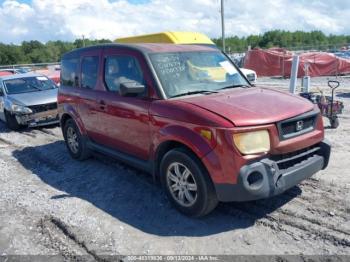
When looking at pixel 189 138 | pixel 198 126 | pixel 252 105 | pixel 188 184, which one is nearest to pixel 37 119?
pixel 188 184

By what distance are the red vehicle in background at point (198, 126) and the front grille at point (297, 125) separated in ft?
0.04

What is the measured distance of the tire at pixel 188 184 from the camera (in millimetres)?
3801

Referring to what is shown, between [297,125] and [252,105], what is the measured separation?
54cm

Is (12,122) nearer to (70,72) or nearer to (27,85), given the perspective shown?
(27,85)

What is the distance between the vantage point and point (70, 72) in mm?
6422

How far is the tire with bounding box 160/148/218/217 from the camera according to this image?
12.5ft

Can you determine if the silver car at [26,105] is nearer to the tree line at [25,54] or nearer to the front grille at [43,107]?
the front grille at [43,107]

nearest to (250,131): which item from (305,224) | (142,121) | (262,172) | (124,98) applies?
(262,172)

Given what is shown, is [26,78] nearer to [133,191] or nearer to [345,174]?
[133,191]

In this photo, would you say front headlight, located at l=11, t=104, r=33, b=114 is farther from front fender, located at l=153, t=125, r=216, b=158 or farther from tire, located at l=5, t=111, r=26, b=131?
front fender, located at l=153, t=125, r=216, b=158

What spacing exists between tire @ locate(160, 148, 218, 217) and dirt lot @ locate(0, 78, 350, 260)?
0.18 m

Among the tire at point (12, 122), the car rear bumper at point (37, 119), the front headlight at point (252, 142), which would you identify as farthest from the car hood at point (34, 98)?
the front headlight at point (252, 142)

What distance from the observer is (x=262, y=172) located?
356 centimetres

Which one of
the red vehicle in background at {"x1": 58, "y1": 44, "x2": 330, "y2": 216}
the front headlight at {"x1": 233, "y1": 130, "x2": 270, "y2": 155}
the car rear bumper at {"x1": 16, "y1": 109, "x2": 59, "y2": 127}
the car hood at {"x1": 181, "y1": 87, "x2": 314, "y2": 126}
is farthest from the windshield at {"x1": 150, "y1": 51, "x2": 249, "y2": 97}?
the car rear bumper at {"x1": 16, "y1": 109, "x2": 59, "y2": 127}
